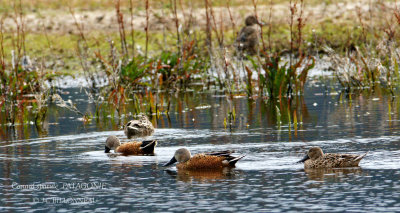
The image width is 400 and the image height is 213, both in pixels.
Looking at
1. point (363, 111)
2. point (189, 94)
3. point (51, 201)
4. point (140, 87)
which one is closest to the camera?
point (51, 201)

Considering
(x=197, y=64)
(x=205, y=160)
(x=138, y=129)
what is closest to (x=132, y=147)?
(x=138, y=129)

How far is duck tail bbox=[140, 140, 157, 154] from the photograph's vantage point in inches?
562

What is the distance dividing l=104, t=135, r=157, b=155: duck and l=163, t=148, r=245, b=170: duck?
5.23 feet

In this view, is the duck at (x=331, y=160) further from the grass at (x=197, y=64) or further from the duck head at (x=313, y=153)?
the grass at (x=197, y=64)

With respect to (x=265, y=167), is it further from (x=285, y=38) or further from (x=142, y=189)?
(x=285, y=38)

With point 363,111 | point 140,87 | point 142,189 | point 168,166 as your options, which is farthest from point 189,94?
point 142,189

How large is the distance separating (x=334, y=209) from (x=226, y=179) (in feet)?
8.13

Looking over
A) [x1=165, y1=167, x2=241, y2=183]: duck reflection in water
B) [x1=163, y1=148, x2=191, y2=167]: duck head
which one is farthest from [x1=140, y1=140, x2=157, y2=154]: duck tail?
[x1=165, y1=167, x2=241, y2=183]: duck reflection in water

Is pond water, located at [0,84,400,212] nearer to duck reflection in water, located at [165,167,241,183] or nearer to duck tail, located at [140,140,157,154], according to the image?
duck reflection in water, located at [165,167,241,183]

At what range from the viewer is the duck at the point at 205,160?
12475 mm

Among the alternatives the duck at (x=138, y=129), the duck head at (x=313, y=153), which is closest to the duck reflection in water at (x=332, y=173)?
the duck head at (x=313, y=153)

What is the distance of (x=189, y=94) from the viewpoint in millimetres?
25250

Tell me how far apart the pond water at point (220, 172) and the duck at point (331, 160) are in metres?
0.12

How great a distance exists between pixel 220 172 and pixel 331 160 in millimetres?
1667
